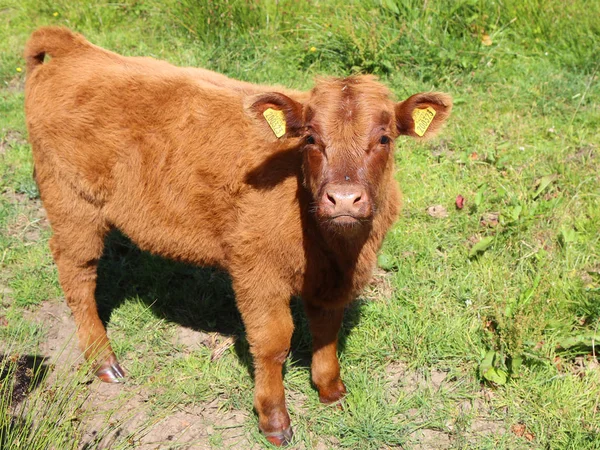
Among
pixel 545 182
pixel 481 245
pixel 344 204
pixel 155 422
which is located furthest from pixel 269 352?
pixel 545 182

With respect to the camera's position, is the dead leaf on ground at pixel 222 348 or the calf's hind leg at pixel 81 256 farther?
the dead leaf on ground at pixel 222 348

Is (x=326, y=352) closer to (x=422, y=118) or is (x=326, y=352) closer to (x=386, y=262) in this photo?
(x=386, y=262)

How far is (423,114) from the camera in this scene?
447 cm

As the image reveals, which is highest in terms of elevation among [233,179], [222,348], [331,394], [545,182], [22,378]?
[233,179]

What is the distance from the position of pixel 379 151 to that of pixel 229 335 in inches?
94.4

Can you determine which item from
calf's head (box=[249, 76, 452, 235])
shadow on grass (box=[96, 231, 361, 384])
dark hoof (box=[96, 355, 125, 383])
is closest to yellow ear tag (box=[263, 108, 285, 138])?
calf's head (box=[249, 76, 452, 235])

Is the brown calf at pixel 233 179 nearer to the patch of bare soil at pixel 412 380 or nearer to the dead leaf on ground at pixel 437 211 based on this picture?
the patch of bare soil at pixel 412 380

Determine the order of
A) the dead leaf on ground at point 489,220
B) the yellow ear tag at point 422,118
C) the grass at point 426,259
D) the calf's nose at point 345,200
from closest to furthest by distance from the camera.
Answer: the calf's nose at point 345,200 → the yellow ear tag at point 422,118 → the grass at point 426,259 → the dead leaf on ground at point 489,220

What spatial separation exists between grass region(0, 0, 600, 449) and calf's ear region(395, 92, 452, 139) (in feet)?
5.30

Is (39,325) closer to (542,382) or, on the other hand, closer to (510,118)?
(542,382)

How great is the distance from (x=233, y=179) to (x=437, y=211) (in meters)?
2.60

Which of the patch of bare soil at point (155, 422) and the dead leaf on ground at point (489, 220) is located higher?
the dead leaf on ground at point (489, 220)

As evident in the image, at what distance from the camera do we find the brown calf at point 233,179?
4230 mm

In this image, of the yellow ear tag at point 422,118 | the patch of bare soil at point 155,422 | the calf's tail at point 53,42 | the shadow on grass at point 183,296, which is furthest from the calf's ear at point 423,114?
the calf's tail at point 53,42
